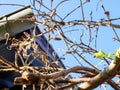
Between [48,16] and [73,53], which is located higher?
[48,16]

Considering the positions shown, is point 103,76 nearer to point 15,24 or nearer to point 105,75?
point 105,75

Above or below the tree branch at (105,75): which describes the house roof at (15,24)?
above

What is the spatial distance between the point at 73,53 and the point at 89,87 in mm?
744

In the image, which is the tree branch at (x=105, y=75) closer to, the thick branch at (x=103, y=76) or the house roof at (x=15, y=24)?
the thick branch at (x=103, y=76)

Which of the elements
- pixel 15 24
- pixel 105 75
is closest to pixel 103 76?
pixel 105 75

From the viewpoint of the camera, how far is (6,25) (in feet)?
9.80

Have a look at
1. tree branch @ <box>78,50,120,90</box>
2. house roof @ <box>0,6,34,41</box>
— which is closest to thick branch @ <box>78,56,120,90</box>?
tree branch @ <box>78,50,120,90</box>

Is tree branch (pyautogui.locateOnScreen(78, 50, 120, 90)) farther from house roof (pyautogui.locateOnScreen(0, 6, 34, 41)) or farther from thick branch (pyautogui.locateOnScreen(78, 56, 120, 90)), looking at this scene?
house roof (pyautogui.locateOnScreen(0, 6, 34, 41))

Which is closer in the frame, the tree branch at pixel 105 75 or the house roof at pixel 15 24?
the tree branch at pixel 105 75

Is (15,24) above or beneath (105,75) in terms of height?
above

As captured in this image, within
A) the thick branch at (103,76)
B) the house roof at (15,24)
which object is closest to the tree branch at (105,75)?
the thick branch at (103,76)

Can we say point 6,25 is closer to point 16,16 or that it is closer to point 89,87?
point 16,16

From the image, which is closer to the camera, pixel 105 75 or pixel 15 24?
pixel 105 75

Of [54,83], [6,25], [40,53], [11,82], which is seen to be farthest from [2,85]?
[54,83]
